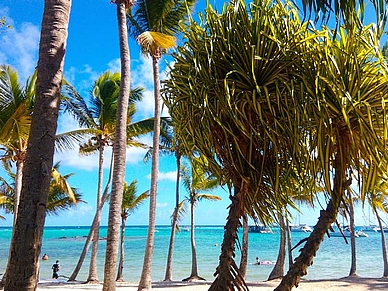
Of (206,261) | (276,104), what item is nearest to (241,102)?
(276,104)

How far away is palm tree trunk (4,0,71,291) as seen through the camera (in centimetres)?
275

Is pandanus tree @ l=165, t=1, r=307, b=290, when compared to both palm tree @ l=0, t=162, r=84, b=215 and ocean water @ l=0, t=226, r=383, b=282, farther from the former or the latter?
palm tree @ l=0, t=162, r=84, b=215

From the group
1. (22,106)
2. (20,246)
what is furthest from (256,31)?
(22,106)

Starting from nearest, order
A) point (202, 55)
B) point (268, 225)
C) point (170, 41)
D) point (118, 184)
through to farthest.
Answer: point (202, 55)
point (268, 225)
point (118, 184)
point (170, 41)

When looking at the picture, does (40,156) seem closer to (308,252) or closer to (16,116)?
(308,252)

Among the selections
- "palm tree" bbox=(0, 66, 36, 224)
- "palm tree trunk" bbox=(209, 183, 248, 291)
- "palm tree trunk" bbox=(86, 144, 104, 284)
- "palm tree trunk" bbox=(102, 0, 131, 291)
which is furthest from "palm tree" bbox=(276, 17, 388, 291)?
"palm tree trunk" bbox=(86, 144, 104, 284)

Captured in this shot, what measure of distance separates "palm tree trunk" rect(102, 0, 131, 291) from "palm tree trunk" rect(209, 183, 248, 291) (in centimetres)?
442

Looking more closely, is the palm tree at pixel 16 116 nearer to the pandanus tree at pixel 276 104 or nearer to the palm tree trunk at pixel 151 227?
the palm tree trunk at pixel 151 227

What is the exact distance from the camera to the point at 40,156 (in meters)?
2.97

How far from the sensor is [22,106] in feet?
39.6

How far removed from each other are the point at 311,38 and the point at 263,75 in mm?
525

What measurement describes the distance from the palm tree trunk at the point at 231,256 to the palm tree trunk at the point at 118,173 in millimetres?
4418

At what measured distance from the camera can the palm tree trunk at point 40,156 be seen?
275 centimetres

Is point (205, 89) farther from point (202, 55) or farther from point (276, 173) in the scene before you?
point (276, 173)
